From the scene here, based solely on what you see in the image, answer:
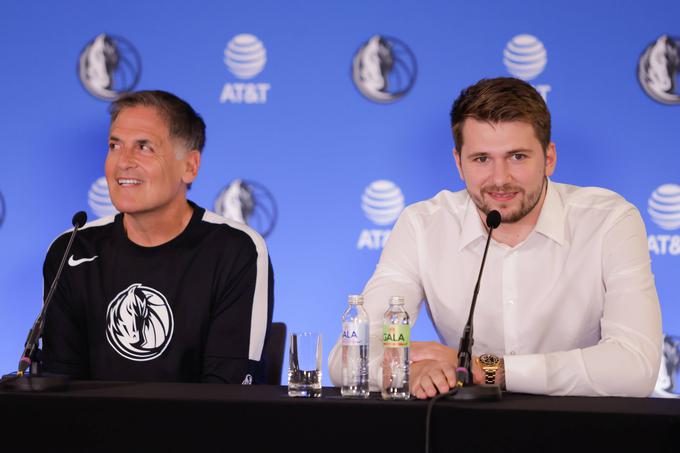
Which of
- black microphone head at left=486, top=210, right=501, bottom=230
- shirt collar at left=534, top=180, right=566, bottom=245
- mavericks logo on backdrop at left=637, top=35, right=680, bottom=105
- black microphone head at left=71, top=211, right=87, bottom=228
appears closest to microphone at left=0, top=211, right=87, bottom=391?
black microphone head at left=71, top=211, right=87, bottom=228

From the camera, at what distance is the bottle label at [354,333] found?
2.00 meters

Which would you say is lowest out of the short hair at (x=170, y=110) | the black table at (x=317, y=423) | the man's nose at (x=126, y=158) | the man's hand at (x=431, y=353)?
the black table at (x=317, y=423)

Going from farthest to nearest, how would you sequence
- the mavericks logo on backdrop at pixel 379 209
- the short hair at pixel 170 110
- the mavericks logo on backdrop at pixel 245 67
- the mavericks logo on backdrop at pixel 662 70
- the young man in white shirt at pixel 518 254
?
the mavericks logo on backdrop at pixel 245 67, the mavericks logo on backdrop at pixel 379 209, the mavericks logo on backdrop at pixel 662 70, the short hair at pixel 170 110, the young man in white shirt at pixel 518 254

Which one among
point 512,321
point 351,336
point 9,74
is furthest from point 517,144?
point 9,74

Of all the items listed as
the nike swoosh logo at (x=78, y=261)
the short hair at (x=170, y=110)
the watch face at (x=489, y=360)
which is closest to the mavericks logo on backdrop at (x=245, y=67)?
the short hair at (x=170, y=110)

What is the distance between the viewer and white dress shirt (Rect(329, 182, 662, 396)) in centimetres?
239

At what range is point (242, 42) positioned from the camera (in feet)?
13.5

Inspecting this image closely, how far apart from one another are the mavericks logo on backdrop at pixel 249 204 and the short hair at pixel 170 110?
3.44 ft

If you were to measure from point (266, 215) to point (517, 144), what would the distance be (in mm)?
1875

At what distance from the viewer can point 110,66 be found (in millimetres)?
4156

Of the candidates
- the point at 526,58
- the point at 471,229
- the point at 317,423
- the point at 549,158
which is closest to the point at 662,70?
the point at 526,58

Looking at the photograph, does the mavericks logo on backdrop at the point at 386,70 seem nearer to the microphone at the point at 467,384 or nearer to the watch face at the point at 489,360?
the watch face at the point at 489,360

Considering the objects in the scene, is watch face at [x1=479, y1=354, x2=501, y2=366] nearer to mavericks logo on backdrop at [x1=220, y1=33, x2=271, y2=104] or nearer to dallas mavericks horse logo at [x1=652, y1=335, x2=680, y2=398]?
dallas mavericks horse logo at [x1=652, y1=335, x2=680, y2=398]

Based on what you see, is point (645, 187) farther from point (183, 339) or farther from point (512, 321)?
point (183, 339)
